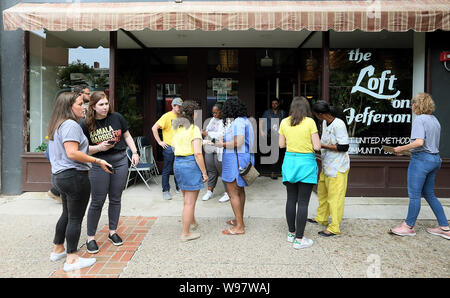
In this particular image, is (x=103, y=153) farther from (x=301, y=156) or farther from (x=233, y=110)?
(x=301, y=156)

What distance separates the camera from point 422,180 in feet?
13.0

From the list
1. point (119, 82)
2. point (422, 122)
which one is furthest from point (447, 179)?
point (119, 82)

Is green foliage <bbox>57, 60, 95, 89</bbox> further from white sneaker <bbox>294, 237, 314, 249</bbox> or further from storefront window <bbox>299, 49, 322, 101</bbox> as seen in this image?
white sneaker <bbox>294, 237, 314, 249</bbox>

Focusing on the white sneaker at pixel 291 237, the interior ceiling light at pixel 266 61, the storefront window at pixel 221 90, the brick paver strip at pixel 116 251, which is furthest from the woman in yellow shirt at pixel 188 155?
the interior ceiling light at pixel 266 61

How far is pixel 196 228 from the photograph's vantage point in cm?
427

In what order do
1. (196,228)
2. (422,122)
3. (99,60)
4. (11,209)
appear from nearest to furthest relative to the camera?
(422,122) < (196,228) < (11,209) < (99,60)

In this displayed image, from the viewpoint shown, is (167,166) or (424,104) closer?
(424,104)

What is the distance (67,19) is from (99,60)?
1.73 meters

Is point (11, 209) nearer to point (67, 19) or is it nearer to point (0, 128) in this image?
point (0, 128)

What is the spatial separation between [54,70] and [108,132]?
4388 mm

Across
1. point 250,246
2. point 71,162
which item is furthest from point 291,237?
point 71,162

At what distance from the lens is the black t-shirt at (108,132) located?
3486 millimetres

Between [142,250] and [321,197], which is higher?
[321,197]

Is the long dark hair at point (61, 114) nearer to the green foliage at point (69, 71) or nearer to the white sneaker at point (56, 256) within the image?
the white sneaker at point (56, 256)
